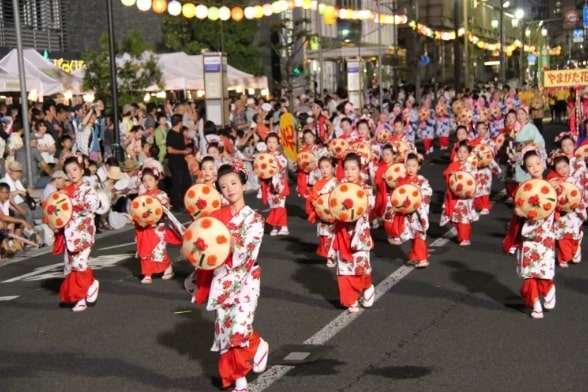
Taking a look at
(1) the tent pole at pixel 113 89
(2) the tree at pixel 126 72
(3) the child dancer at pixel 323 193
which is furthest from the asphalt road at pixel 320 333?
(2) the tree at pixel 126 72

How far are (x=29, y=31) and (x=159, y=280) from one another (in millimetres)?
25124

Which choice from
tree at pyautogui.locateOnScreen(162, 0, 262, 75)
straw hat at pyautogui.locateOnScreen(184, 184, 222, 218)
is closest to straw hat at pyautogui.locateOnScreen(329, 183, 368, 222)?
straw hat at pyautogui.locateOnScreen(184, 184, 222, 218)

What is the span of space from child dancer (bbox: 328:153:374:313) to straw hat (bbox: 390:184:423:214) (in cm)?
224

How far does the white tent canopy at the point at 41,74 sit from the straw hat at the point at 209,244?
16435 mm

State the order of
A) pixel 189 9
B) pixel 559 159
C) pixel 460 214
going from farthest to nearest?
pixel 189 9, pixel 460 214, pixel 559 159

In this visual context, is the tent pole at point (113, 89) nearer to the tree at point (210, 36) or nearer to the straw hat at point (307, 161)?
the straw hat at point (307, 161)

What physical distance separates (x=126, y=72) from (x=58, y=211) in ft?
51.1

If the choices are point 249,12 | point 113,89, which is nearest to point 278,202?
point 113,89

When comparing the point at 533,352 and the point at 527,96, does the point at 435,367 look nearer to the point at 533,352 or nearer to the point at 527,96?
the point at 533,352

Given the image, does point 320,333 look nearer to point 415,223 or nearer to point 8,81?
point 415,223

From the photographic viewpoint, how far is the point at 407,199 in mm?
12195

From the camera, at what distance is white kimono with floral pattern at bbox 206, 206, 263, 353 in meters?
7.06

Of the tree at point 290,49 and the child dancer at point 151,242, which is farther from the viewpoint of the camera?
the tree at point 290,49

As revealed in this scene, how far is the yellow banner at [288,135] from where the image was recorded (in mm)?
24375
